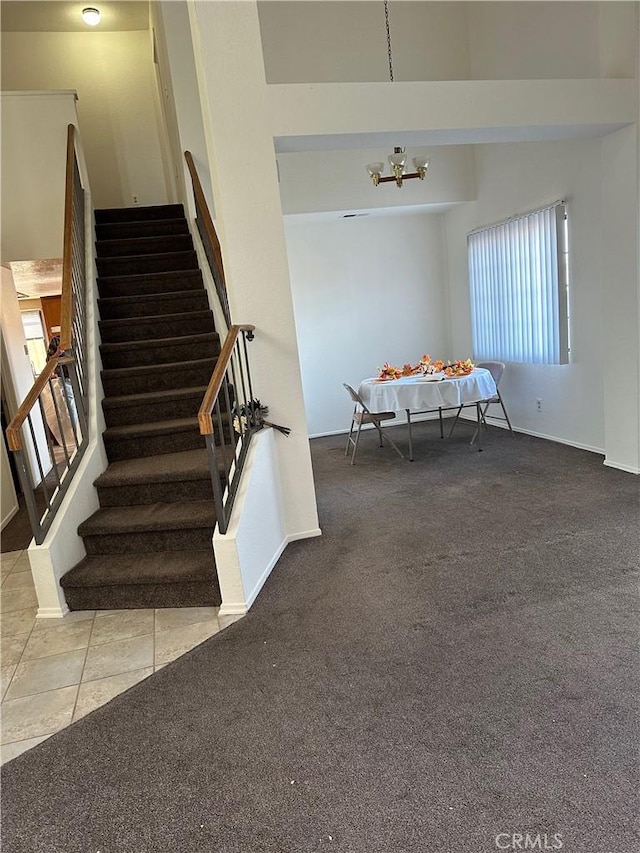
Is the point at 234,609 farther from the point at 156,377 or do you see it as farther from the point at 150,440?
the point at 156,377

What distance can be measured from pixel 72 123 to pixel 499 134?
3779 millimetres

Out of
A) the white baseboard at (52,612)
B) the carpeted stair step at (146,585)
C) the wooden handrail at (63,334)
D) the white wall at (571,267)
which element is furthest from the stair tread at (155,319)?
the white wall at (571,267)

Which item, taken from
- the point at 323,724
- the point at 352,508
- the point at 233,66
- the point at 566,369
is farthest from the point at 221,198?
the point at 566,369

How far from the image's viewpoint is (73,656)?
2.53m

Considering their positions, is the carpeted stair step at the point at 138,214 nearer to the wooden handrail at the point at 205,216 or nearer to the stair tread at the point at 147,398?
the wooden handrail at the point at 205,216

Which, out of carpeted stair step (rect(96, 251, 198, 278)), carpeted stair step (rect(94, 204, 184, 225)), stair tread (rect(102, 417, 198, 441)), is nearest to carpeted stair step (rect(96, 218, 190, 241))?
carpeted stair step (rect(94, 204, 184, 225))

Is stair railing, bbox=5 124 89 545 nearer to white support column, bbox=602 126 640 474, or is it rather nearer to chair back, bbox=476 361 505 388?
white support column, bbox=602 126 640 474

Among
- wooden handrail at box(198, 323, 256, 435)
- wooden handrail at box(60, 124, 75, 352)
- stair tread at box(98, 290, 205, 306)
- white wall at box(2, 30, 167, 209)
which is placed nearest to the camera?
wooden handrail at box(198, 323, 256, 435)

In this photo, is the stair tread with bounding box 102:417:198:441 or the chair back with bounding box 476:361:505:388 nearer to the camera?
the stair tread with bounding box 102:417:198:441

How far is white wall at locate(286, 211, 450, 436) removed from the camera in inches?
260

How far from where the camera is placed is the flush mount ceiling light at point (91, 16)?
6.25 m

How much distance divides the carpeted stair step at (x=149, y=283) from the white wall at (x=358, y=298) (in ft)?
5.92

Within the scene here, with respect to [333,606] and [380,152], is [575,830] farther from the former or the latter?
[380,152]

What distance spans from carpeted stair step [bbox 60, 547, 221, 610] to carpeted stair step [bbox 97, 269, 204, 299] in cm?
276
